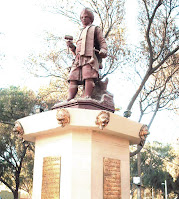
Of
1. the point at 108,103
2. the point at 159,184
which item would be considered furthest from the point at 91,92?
the point at 159,184

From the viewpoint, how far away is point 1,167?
2277cm

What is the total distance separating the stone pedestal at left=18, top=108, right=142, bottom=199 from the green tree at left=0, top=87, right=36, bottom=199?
35.3 ft

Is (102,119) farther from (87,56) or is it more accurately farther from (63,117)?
(87,56)

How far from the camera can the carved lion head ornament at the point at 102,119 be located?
533cm

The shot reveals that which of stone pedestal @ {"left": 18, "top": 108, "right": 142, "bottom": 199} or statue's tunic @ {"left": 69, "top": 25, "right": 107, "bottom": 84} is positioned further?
statue's tunic @ {"left": 69, "top": 25, "right": 107, "bottom": 84}

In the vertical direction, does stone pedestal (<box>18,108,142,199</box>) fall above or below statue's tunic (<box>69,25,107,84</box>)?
below

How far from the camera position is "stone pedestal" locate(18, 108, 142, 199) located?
5.38 metres

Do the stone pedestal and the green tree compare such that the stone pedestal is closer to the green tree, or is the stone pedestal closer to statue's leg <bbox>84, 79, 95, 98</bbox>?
statue's leg <bbox>84, 79, 95, 98</bbox>

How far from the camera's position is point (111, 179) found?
5754 millimetres

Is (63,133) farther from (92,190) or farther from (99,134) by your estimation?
(92,190)

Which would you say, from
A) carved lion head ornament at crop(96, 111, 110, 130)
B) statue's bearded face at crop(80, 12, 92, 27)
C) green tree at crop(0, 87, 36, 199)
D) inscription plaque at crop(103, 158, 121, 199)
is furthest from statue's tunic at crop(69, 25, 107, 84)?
green tree at crop(0, 87, 36, 199)

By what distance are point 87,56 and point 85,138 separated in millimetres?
1927

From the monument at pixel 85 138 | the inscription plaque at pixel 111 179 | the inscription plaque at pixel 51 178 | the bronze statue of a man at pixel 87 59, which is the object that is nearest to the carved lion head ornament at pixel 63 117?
the monument at pixel 85 138

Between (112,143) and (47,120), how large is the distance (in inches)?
59.9
